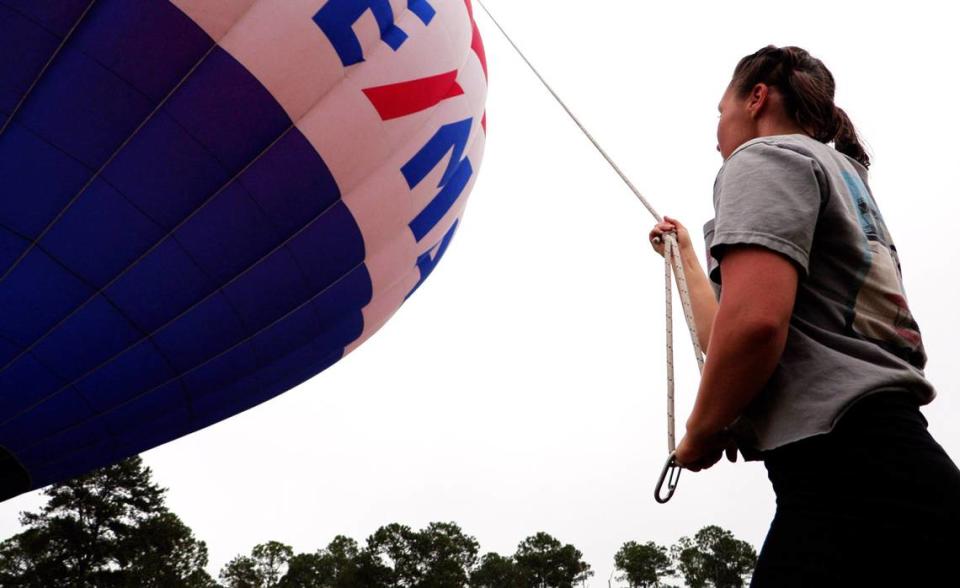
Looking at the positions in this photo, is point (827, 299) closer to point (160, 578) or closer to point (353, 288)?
point (353, 288)

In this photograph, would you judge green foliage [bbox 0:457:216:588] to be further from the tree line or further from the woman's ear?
the woman's ear

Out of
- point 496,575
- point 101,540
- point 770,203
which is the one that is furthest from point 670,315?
point 496,575

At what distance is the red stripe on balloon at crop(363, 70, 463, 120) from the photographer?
6.52 meters

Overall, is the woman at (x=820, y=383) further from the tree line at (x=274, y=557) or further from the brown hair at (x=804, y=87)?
the tree line at (x=274, y=557)

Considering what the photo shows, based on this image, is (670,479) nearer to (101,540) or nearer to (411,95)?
(411,95)

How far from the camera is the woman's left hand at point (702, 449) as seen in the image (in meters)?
1.33

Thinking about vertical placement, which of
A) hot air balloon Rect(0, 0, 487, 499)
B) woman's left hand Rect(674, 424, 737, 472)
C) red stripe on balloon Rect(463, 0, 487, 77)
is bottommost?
woman's left hand Rect(674, 424, 737, 472)

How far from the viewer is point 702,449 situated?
1353mm

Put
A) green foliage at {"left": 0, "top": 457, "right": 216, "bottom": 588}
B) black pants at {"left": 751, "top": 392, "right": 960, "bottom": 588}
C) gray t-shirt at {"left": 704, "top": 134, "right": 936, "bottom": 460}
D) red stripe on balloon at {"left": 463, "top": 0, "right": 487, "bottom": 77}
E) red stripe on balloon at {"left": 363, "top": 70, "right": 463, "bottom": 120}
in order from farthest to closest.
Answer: green foliage at {"left": 0, "top": 457, "right": 216, "bottom": 588} < red stripe on balloon at {"left": 463, "top": 0, "right": 487, "bottom": 77} < red stripe on balloon at {"left": 363, "top": 70, "right": 463, "bottom": 120} < gray t-shirt at {"left": 704, "top": 134, "right": 936, "bottom": 460} < black pants at {"left": 751, "top": 392, "right": 960, "bottom": 588}

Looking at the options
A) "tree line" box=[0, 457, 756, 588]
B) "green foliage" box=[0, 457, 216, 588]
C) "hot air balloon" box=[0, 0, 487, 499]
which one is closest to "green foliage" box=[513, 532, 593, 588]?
"tree line" box=[0, 457, 756, 588]

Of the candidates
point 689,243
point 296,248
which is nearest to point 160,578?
point 296,248

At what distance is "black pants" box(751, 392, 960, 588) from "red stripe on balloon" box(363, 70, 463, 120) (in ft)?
18.9

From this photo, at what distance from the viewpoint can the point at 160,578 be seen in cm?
2870

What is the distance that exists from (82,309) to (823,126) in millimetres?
6001
